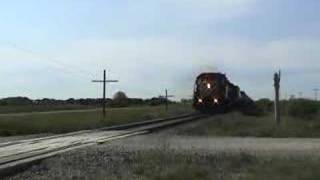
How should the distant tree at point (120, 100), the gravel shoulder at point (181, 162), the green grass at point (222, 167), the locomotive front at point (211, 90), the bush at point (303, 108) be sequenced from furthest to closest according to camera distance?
the distant tree at point (120, 100) < the bush at point (303, 108) < the locomotive front at point (211, 90) < the gravel shoulder at point (181, 162) < the green grass at point (222, 167)

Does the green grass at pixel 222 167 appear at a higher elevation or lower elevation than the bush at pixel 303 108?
lower

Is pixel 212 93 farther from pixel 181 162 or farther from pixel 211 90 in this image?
pixel 181 162

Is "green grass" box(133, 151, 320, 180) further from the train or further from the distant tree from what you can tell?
the distant tree

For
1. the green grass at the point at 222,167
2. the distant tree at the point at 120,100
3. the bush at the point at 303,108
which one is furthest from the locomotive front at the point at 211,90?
the distant tree at the point at 120,100

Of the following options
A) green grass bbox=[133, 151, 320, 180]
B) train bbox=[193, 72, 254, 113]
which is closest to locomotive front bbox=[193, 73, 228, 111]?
train bbox=[193, 72, 254, 113]

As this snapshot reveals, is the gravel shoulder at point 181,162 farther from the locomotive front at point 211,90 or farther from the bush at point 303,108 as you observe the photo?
the bush at point 303,108

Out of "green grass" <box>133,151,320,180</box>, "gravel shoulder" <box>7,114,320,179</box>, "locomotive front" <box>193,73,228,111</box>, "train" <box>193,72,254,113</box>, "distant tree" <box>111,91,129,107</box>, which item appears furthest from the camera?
"distant tree" <box>111,91,129,107</box>

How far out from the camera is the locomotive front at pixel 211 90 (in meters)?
64.3

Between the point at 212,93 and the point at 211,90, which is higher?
the point at 211,90

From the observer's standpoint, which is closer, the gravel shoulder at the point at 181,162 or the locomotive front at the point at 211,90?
the gravel shoulder at the point at 181,162

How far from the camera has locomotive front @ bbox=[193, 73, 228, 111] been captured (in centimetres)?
6431

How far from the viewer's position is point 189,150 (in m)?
23.5

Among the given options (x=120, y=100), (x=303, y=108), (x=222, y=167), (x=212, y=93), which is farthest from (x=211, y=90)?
(x=120, y=100)

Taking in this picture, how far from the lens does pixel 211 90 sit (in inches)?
2537
